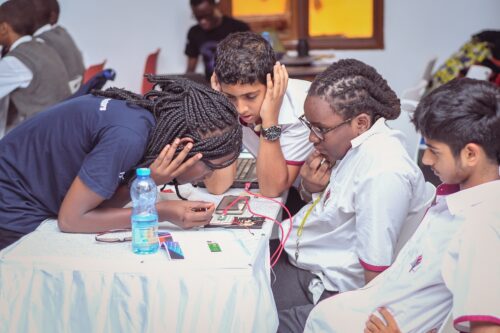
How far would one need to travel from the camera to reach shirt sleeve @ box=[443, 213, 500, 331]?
120 centimetres

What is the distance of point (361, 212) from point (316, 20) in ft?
15.8

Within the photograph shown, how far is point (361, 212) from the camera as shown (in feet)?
5.64

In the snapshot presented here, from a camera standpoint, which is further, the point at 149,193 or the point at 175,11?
the point at 175,11

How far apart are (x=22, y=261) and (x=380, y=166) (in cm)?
95

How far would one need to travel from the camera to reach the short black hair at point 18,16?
3.62 meters

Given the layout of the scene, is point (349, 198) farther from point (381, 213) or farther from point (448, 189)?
point (448, 189)

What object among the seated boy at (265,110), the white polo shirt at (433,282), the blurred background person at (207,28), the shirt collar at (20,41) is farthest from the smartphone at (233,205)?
the blurred background person at (207,28)

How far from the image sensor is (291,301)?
1.89m

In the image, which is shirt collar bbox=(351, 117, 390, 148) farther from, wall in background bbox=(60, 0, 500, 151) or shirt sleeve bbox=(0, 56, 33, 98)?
wall in background bbox=(60, 0, 500, 151)

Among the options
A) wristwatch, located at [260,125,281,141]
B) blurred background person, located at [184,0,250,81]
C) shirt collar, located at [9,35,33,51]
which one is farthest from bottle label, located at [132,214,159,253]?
blurred background person, located at [184,0,250,81]

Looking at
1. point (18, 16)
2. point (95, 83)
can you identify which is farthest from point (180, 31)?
point (95, 83)

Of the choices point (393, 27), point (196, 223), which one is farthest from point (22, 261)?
point (393, 27)

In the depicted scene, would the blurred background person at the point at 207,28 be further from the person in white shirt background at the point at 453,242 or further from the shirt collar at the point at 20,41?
the person in white shirt background at the point at 453,242

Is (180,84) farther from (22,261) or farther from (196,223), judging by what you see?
(22,261)
